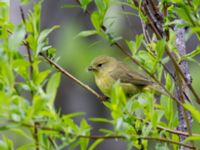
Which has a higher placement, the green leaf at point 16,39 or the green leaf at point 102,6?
the green leaf at point 102,6

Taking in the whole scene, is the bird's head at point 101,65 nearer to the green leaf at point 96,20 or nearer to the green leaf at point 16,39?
Result: the green leaf at point 96,20

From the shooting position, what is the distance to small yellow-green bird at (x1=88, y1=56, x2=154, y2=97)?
4500mm

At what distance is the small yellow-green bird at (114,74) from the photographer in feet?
14.8

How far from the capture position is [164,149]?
1.99 meters

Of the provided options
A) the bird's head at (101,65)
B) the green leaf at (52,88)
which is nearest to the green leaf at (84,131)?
the green leaf at (52,88)

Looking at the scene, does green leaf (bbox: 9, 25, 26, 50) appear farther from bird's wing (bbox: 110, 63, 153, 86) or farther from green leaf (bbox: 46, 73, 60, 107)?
bird's wing (bbox: 110, 63, 153, 86)

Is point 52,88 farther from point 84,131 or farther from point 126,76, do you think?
point 126,76

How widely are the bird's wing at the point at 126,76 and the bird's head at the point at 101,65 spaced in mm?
57

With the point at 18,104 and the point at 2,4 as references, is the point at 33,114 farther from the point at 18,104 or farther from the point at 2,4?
the point at 2,4

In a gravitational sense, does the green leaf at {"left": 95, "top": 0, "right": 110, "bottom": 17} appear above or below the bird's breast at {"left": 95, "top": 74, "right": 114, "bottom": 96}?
above

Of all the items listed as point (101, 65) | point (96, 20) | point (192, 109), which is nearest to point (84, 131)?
point (192, 109)

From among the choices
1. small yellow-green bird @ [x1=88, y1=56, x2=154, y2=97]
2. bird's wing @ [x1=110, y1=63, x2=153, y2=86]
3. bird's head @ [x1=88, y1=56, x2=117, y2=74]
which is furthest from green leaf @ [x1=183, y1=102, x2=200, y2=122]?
bird's head @ [x1=88, y1=56, x2=117, y2=74]

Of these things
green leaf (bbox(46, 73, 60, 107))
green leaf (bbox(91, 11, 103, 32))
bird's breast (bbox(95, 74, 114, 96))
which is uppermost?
green leaf (bbox(91, 11, 103, 32))

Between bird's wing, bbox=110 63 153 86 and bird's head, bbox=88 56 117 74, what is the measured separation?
2.2 inches
